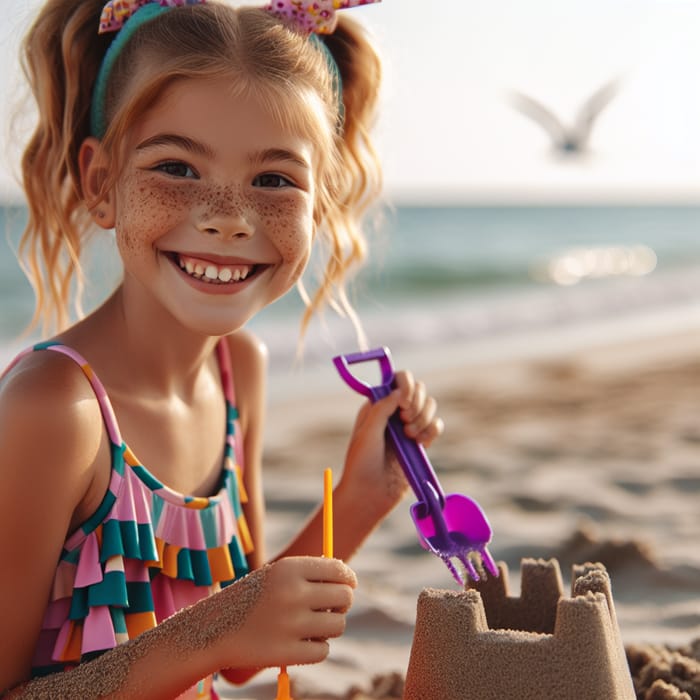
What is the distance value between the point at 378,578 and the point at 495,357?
3946 mm

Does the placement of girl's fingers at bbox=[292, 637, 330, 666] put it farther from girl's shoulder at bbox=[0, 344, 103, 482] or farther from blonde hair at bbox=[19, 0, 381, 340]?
blonde hair at bbox=[19, 0, 381, 340]

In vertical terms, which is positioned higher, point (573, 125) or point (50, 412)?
point (573, 125)

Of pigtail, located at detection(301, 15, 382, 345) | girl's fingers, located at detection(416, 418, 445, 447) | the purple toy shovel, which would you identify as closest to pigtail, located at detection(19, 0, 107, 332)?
pigtail, located at detection(301, 15, 382, 345)

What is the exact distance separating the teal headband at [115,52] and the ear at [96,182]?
26 millimetres

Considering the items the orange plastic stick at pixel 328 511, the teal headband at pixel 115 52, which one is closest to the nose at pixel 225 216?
the teal headband at pixel 115 52

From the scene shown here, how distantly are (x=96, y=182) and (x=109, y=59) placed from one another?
0.58ft

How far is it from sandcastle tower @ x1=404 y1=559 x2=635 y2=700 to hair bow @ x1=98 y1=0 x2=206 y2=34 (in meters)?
0.90

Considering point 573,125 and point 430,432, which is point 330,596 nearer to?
point 430,432

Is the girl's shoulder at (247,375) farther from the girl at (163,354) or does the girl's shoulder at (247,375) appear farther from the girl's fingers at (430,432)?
the girl's fingers at (430,432)

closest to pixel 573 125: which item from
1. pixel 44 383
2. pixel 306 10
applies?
pixel 306 10

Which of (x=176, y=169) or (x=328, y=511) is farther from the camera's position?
(x=176, y=169)

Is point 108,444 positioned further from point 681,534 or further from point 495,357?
point 495,357

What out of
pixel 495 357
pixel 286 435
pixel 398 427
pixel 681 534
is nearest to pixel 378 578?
pixel 681 534

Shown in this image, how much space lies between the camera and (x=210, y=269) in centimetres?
145
